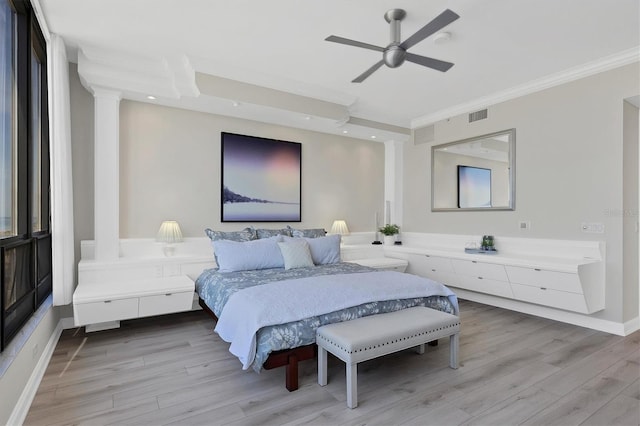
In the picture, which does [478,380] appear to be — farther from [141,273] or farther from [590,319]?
[141,273]

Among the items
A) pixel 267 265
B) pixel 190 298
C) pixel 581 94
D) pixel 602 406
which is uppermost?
pixel 581 94

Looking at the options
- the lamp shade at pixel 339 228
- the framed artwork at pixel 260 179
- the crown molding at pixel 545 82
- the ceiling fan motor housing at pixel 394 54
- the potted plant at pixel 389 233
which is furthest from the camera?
the potted plant at pixel 389 233

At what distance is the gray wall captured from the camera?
3.77 m

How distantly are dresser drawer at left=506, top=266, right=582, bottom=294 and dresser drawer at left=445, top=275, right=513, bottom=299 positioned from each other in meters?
0.16

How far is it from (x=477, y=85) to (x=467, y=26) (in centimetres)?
146

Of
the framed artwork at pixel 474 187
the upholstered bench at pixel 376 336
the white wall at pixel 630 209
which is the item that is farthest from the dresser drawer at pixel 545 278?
the upholstered bench at pixel 376 336

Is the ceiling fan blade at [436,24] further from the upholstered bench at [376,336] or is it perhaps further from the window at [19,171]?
the window at [19,171]

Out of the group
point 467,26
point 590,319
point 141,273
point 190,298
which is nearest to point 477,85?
point 467,26

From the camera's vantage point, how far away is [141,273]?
3756mm

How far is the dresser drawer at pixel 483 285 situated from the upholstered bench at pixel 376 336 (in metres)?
1.80

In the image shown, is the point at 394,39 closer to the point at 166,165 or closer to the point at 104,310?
the point at 166,165

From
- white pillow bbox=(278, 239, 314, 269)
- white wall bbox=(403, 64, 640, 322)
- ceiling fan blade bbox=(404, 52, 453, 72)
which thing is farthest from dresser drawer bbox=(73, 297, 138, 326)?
white wall bbox=(403, 64, 640, 322)

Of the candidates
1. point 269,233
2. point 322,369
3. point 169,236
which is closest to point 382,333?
point 322,369

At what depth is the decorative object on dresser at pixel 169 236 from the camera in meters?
3.99
